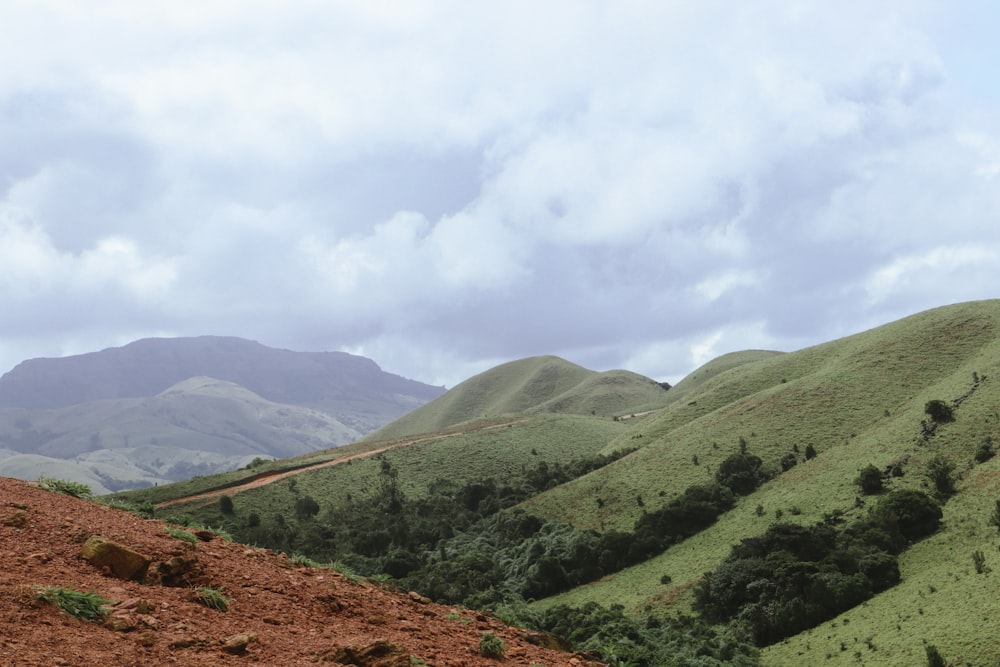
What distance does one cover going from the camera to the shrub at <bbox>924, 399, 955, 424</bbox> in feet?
186

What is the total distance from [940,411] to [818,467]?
Result: 9.73 m

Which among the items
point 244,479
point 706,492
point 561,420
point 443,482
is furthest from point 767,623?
point 561,420

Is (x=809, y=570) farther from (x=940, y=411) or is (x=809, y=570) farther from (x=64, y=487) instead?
(x=64, y=487)

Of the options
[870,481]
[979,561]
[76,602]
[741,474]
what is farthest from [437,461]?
[76,602]

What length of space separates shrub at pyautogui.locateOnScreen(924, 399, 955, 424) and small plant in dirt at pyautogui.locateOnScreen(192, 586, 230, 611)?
57661 mm

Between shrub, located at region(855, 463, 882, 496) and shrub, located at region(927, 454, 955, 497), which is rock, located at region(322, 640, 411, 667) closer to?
shrub, located at region(927, 454, 955, 497)

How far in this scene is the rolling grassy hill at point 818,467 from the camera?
3362 centimetres

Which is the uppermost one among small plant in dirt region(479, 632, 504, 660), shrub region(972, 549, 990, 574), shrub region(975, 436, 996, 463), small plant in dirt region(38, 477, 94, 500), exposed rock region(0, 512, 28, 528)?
small plant in dirt region(38, 477, 94, 500)

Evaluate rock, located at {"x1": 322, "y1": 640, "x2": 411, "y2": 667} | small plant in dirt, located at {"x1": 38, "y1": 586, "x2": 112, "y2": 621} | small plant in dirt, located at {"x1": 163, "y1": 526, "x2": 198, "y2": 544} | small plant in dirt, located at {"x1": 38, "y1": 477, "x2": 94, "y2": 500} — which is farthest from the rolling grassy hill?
small plant in dirt, located at {"x1": 38, "y1": 586, "x2": 112, "y2": 621}

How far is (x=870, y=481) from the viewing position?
50.7 metres

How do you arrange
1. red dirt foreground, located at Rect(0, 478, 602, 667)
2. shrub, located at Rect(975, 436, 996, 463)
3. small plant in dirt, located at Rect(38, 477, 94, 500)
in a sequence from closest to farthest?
red dirt foreground, located at Rect(0, 478, 602, 667)
small plant in dirt, located at Rect(38, 477, 94, 500)
shrub, located at Rect(975, 436, 996, 463)

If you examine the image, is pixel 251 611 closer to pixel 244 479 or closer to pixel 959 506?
pixel 959 506

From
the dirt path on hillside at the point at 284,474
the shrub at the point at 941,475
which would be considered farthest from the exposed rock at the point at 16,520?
the dirt path on hillside at the point at 284,474

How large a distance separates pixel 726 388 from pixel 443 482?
4083 centimetres
